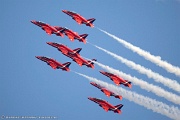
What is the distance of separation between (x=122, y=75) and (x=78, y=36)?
10.2 metres

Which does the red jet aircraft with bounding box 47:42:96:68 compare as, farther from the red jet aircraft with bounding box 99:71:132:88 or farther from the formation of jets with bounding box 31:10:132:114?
the red jet aircraft with bounding box 99:71:132:88

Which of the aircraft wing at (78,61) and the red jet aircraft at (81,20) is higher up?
the red jet aircraft at (81,20)

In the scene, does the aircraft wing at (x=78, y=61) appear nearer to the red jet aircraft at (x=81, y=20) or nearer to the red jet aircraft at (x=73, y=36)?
the red jet aircraft at (x=73, y=36)

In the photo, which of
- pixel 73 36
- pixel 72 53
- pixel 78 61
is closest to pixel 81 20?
pixel 73 36

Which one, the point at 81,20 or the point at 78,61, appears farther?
the point at 81,20

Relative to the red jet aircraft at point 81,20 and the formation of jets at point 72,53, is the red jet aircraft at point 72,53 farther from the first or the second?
the red jet aircraft at point 81,20

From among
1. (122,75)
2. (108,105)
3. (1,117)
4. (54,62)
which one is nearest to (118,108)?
(108,105)

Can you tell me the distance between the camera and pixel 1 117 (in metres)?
58.8

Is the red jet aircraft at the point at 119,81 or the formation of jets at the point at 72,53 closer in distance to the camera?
the formation of jets at the point at 72,53

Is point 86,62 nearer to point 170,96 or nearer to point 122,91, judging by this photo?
point 122,91

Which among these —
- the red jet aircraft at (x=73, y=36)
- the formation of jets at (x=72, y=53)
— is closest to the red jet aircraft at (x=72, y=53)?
the formation of jets at (x=72, y=53)

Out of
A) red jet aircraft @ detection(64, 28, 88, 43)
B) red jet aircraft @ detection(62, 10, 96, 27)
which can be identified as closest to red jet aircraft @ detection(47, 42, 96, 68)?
red jet aircraft @ detection(64, 28, 88, 43)

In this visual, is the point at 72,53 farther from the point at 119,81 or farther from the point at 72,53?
the point at 119,81

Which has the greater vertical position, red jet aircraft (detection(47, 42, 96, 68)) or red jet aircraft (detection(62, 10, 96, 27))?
red jet aircraft (detection(62, 10, 96, 27))
